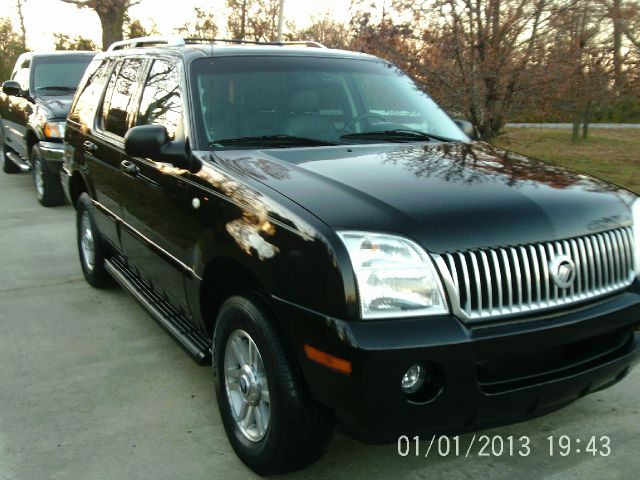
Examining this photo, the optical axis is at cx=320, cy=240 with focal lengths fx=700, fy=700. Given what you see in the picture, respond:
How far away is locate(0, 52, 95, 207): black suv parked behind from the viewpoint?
9.01m

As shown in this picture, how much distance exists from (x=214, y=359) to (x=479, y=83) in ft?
28.6

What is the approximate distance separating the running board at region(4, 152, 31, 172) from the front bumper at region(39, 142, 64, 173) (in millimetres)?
1198

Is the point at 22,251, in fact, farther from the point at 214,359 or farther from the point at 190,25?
the point at 190,25

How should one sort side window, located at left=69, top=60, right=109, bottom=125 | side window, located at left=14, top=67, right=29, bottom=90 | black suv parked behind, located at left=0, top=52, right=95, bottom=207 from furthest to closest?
side window, located at left=14, top=67, right=29, bottom=90
black suv parked behind, located at left=0, top=52, right=95, bottom=207
side window, located at left=69, top=60, right=109, bottom=125

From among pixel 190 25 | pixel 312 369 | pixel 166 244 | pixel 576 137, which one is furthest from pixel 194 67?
pixel 190 25

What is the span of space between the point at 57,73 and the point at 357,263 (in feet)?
31.5

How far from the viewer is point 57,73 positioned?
35.1ft

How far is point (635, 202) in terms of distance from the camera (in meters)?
3.21

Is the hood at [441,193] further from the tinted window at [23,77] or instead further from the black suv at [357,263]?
the tinted window at [23,77]

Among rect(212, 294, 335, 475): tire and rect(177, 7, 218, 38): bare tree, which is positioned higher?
rect(177, 7, 218, 38): bare tree

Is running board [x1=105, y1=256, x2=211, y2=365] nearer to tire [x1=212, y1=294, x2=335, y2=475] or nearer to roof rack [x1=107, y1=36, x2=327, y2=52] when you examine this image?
tire [x1=212, y1=294, x2=335, y2=475]

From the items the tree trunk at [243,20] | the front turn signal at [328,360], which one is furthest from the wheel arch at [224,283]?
the tree trunk at [243,20]

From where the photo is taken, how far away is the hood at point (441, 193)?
2574mm

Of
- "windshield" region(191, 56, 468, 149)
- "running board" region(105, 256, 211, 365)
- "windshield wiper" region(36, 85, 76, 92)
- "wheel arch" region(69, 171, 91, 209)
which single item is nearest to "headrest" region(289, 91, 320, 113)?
"windshield" region(191, 56, 468, 149)
